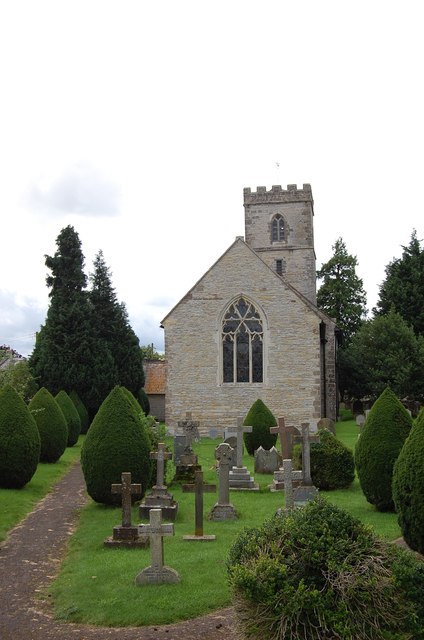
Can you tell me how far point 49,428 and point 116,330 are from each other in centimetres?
1806

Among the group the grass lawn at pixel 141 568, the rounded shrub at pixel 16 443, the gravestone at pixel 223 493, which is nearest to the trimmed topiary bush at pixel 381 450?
the grass lawn at pixel 141 568

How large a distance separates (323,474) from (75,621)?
28.8 feet

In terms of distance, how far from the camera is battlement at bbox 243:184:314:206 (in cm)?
4009

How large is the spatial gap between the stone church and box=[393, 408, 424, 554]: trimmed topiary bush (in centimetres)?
2012

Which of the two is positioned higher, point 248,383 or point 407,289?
point 407,289

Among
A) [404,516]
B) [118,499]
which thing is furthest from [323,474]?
[404,516]

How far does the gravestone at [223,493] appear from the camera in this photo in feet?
39.4

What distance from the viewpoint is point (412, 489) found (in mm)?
7879

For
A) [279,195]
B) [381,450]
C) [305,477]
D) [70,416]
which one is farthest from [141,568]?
[279,195]

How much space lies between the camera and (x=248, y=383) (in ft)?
95.5

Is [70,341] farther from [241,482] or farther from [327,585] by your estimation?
[327,585]

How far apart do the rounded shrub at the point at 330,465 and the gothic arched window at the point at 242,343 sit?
1423 cm

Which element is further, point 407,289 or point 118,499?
point 407,289

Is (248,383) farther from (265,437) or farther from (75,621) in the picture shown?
(75,621)
